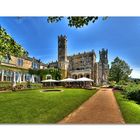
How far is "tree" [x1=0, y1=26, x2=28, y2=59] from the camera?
7588mm

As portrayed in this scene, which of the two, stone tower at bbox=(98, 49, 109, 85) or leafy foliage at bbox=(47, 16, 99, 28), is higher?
leafy foliage at bbox=(47, 16, 99, 28)

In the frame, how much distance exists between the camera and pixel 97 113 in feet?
24.5

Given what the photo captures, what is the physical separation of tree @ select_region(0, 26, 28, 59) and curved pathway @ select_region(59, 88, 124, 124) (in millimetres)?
2586

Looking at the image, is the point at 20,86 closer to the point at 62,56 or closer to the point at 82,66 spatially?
the point at 62,56

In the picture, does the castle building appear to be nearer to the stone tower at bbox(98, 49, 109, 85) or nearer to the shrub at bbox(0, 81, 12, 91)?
the stone tower at bbox(98, 49, 109, 85)

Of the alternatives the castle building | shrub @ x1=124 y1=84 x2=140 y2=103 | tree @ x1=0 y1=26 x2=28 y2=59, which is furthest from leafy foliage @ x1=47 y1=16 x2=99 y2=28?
shrub @ x1=124 y1=84 x2=140 y2=103

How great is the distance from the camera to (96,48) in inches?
317

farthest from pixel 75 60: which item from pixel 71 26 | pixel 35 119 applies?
pixel 35 119
